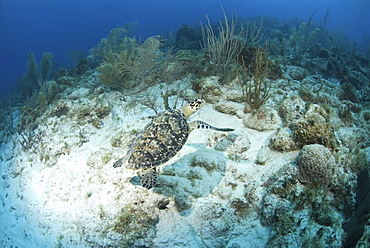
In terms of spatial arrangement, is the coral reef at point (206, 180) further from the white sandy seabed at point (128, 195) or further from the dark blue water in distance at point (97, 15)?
the dark blue water in distance at point (97, 15)

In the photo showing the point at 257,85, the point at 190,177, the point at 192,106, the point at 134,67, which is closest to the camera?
the point at 190,177

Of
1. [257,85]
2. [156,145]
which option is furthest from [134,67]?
[156,145]

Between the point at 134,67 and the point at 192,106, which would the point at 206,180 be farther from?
the point at 134,67

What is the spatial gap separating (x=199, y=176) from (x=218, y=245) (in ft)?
3.95

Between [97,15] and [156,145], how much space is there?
112184mm

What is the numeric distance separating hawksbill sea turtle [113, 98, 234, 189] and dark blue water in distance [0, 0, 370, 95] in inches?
2624

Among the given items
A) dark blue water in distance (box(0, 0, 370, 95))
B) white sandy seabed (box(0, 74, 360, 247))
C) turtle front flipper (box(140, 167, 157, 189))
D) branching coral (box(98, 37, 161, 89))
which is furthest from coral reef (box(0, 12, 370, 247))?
dark blue water in distance (box(0, 0, 370, 95))

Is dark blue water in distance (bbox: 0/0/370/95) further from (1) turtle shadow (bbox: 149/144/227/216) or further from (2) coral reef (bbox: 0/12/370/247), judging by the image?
(1) turtle shadow (bbox: 149/144/227/216)

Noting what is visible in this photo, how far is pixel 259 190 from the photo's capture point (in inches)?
127

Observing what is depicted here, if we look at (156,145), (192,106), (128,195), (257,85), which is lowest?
(128,195)

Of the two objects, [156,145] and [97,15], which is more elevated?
[97,15]

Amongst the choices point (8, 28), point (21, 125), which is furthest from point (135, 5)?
point (21, 125)

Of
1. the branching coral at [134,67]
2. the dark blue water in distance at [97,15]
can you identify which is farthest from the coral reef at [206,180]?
the dark blue water in distance at [97,15]

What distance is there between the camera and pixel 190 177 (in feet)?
12.3
